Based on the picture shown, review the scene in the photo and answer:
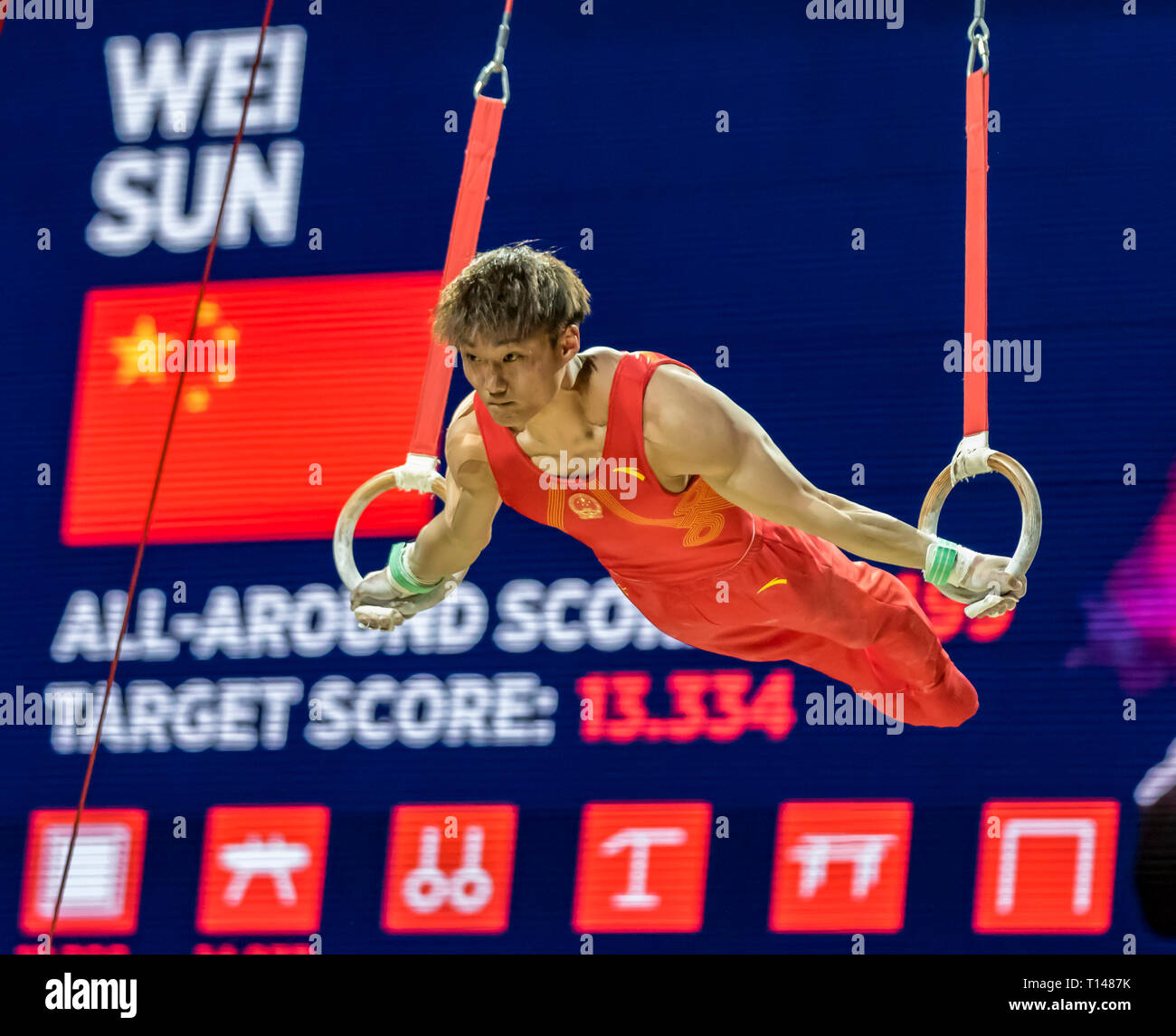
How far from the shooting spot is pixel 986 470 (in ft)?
8.39

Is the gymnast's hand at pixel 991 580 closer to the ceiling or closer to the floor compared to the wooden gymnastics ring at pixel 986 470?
closer to the floor

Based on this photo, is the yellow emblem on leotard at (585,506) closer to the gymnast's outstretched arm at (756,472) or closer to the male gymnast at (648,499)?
the male gymnast at (648,499)

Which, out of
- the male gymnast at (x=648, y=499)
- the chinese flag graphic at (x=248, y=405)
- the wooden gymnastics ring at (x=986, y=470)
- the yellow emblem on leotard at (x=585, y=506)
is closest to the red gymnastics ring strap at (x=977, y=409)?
the wooden gymnastics ring at (x=986, y=470)

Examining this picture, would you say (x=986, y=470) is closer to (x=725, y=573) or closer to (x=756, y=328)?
(x=725, y=573)

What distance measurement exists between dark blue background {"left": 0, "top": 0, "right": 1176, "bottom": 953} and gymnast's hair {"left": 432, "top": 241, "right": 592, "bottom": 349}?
1.26m

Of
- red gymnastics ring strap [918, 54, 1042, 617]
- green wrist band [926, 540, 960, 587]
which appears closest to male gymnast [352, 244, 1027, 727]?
green wrist band [926, 540, 960, 587]

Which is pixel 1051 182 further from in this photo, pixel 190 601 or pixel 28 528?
pixel 28 528

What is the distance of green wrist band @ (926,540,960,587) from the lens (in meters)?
2.37

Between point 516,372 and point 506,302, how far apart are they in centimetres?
11

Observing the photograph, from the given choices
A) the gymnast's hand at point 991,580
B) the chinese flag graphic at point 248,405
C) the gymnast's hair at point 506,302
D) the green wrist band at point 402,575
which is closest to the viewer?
the gymnast's hair at point 506,302

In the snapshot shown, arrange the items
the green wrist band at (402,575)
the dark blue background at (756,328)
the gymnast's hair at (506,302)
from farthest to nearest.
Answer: the dark blue background at (756,328) → the green wrist band at (402,575) → the gymnast's hair at (506,302)

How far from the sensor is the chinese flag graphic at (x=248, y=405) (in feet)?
12.0

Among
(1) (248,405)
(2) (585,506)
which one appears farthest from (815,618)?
(1) (248,405)

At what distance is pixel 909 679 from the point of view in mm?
2898
